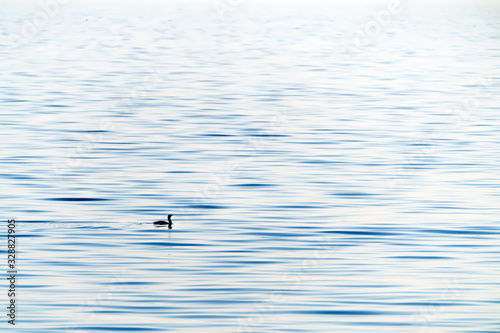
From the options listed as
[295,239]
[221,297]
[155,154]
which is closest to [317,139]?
[155,154]

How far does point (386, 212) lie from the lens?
19953 millimetres

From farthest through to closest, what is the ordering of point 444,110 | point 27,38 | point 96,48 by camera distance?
point 27,38 < point 96,48 < point 444,110

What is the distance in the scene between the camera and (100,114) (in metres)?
33.1

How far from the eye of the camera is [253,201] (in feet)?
68.3

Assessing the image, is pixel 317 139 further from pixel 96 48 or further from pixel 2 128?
pixel 96 48

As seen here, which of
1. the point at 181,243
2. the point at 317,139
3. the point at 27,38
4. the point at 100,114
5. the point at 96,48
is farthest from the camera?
the point at 27,38

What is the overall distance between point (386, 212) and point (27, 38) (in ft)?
183

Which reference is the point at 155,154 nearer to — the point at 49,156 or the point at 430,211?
the point at 49,156

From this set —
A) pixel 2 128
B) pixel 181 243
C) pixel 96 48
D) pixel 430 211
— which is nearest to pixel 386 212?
pixel 430 211

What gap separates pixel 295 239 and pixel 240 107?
58.6ft

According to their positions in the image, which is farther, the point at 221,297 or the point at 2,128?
the point at 2,128

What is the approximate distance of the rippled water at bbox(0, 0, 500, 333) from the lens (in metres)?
14.3

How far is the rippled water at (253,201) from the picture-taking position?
14.3 metres

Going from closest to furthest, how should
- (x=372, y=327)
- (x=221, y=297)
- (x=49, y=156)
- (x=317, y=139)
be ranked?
(x=372, y=327), (x=221, y=297), (x=49, y=156), (x=317, y=139)
